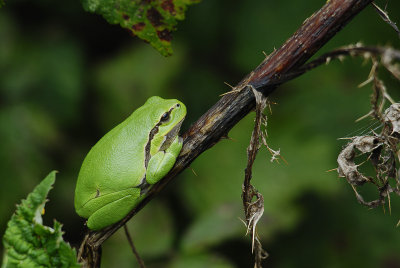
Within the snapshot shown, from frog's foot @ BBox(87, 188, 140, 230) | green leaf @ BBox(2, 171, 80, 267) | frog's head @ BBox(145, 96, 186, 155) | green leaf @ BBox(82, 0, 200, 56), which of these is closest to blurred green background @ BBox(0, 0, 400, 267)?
frog's head @ BBox(145, 96, 186, 155)

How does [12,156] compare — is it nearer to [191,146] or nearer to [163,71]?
[163,71]

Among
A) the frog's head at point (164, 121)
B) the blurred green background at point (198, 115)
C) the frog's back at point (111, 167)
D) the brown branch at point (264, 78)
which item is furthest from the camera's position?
the blurred green background at point (198, 115)

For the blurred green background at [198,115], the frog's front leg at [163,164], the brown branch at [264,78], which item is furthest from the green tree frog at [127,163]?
the blurred green background at [198,115]

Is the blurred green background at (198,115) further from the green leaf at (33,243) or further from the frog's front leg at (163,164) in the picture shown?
the green leaf at (33,243)

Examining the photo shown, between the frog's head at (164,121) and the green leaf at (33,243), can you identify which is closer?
Answer: the green leaf at (33,243)

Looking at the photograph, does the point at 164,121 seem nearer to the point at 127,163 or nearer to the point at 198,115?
the point at 127,163

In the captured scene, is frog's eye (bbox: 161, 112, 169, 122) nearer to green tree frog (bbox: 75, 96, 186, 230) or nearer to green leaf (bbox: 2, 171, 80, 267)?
green tree frog (bbox: 75, 96, 186, 230)

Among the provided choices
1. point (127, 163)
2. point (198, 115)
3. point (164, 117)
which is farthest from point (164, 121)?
point (198, 115)
